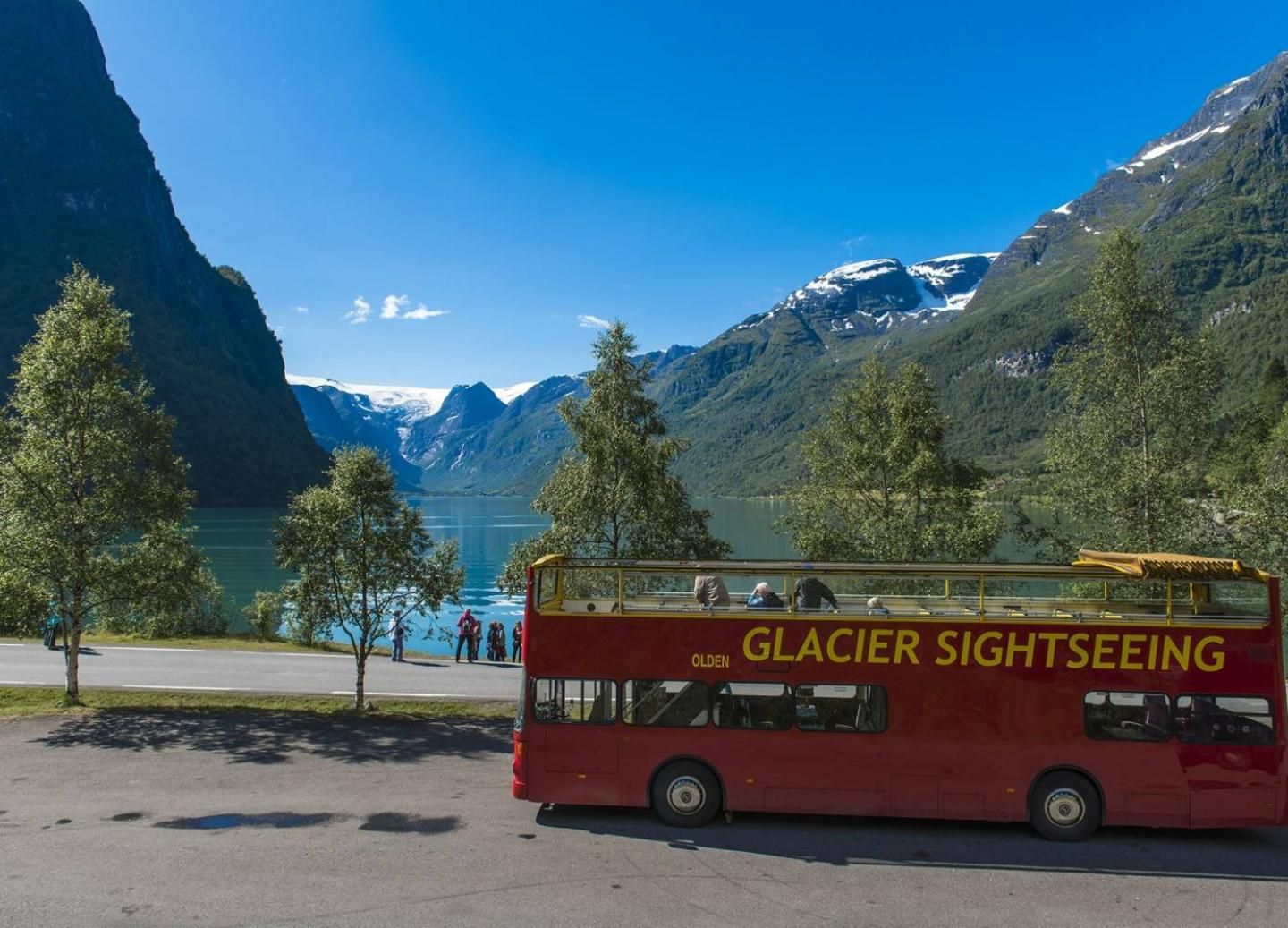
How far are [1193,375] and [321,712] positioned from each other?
26503mm

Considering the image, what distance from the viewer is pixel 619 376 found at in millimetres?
24875

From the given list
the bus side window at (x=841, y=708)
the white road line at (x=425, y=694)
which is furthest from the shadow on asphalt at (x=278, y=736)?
the bus side window at (x=841, y=708)

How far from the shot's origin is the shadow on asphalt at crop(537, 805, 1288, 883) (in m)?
11.3

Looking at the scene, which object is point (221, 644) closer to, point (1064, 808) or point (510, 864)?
point (510, 864)

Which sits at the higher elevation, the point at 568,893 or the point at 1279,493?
the point at 1279,493

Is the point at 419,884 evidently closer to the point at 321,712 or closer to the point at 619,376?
the point at 321,712

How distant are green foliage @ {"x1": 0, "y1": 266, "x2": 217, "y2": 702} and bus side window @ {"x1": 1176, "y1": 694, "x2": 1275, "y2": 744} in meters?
22.2

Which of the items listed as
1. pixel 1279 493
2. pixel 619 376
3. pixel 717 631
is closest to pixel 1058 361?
pixel 1279 493

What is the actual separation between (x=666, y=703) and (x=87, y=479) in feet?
55.9

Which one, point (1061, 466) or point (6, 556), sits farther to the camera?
point (1061, 466)

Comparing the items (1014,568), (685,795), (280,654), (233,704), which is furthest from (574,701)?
(280,654)

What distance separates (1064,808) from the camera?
12172mm

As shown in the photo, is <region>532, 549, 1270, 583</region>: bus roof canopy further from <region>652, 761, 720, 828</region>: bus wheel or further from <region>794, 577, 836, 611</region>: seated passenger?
<region>652, 761, 720, 828</region>: bus wheel

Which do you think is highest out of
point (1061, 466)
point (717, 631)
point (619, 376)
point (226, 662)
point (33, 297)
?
point (33, 297)
